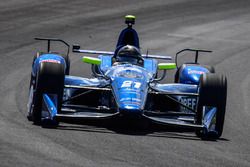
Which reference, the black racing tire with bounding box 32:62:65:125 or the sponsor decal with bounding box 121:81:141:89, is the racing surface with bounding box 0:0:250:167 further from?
the sponsor decal with bounding box 121:81:141:89

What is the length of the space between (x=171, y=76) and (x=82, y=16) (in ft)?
27.4

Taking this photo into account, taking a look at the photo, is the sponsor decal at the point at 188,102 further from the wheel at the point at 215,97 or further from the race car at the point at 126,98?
the wheel at the point at 215,97

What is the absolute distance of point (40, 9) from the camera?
29031 mm

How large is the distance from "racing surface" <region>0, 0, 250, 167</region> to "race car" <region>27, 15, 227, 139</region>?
257mm

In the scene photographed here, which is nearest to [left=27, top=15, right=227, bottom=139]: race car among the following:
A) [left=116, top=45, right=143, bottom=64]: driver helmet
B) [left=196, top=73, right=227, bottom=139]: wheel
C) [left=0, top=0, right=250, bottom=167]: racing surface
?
[left=196, top=73, right=227, bottom=139]: wheel

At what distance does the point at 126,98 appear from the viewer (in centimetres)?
1378

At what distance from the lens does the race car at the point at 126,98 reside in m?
13.8

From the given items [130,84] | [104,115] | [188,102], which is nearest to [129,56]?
[188,102]

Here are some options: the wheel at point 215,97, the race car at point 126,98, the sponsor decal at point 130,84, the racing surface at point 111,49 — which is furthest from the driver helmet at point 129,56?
the wheel at point 215,97

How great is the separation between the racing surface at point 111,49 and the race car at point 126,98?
0.26m

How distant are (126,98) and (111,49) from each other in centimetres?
1024

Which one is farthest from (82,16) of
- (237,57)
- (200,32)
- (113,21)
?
(237,57)

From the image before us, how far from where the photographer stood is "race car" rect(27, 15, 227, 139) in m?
13.8

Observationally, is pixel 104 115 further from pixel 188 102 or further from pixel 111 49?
pixel 111 49
